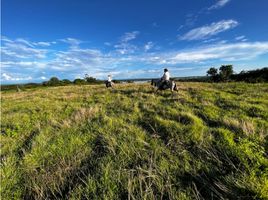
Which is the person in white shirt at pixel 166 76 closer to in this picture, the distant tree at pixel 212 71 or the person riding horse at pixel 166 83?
the person riding horse at pixel 166 83

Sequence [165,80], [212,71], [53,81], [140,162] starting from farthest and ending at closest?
[53,81]
[212,71]
[165,80]
[140,162]

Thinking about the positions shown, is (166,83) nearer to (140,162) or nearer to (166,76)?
(166,76)

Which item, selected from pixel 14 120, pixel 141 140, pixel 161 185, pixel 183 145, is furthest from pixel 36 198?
pixel 14 120

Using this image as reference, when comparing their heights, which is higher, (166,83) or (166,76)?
(166,76)

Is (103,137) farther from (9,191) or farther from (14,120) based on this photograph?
(14,120)

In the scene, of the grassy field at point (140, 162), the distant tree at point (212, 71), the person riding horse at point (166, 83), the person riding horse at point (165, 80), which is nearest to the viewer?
the grassy field at point (140, 162)

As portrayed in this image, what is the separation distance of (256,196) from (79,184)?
8.94 ft

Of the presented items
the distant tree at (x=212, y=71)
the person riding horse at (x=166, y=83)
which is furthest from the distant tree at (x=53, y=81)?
the person riding horse at (x=166, y=83)

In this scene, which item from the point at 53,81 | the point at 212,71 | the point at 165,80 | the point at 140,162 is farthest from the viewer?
the point at 53,81

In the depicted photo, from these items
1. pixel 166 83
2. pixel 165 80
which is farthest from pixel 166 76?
pixel 166 83

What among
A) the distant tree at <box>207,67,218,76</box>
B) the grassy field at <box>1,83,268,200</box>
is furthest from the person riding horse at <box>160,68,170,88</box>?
the distant tree at <box>207,67,218,76</box>

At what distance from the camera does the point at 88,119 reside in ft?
24.4

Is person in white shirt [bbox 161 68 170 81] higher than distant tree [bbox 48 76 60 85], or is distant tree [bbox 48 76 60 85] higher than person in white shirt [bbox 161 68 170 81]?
person in white shirt [bbox 161 68 170 81]

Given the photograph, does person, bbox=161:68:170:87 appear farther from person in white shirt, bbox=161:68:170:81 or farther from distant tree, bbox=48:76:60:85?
distant tree, bbox=48:76:60:85
